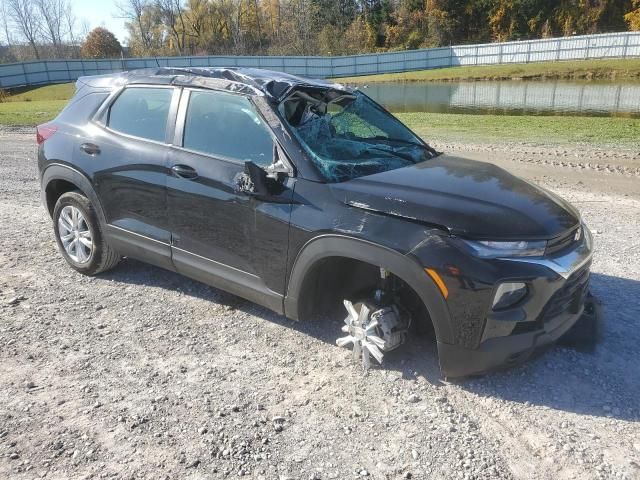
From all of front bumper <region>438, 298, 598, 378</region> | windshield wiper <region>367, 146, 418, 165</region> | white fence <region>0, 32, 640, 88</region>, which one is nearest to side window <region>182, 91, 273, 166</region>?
windshield wiper <region>367, 146, 418, 165</region>

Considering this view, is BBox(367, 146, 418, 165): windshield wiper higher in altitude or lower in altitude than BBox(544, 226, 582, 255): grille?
higher

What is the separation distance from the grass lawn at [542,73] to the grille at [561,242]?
38074mm

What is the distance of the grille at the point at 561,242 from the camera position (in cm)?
312

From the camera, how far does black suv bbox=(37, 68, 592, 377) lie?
119 inches

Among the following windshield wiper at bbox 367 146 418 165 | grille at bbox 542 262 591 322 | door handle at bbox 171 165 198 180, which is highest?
windshield wiper at bbox 367 146 418 165

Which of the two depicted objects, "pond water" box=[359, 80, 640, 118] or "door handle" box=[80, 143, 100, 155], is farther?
"pond water" box=[359, 80, 640, 118]

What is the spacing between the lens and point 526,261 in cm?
300

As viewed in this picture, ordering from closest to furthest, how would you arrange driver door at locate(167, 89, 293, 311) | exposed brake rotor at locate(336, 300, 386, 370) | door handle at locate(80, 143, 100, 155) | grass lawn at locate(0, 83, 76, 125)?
exposed brake rotor at locate(336, 300, 386, 370) → driver door at locate(167, 89, 293, 311) → door handle at locate(80, 143, 100, 155) → grass lawn at locate(0, 83, 76, 125)

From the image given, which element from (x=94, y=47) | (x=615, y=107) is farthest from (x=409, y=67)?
(x=94, y=47)

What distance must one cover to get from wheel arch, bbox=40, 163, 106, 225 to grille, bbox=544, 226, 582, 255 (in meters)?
3.54

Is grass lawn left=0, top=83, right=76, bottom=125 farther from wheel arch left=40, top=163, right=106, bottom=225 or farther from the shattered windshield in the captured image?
the shattered windshield

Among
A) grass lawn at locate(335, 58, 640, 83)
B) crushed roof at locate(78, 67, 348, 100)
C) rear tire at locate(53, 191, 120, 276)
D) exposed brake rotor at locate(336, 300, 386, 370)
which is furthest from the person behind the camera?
grass lawn at locate(335, 58, 640, 83)

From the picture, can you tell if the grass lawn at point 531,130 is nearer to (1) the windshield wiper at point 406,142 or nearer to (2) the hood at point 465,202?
(1) the windshield wiper at point 406,142

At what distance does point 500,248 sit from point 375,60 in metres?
49.3
